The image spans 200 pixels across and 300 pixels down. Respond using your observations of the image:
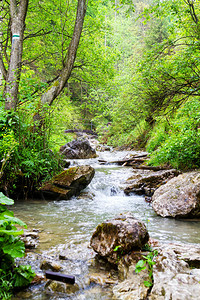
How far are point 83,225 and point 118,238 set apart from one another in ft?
6.13

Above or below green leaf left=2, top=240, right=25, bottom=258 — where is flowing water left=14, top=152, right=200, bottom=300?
below

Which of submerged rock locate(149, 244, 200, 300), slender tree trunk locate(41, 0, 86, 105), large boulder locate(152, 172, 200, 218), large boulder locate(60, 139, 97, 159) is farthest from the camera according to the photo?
large boulder locate(60, 139, 97, 159)

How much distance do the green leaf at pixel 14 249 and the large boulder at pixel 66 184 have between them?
437 centimetres

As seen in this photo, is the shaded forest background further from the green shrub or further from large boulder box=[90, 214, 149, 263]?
large boulder box=[90, 214, 149, 263]

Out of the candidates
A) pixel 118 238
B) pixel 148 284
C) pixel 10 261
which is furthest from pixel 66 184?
pixel 148 284

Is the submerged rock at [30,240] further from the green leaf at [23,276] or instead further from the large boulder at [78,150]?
the large boulder at [78,150]

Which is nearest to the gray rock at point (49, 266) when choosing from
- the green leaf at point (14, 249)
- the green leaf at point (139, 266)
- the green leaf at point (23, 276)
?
the green leaf at point (23, 276)

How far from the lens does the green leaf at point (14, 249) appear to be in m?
1.80

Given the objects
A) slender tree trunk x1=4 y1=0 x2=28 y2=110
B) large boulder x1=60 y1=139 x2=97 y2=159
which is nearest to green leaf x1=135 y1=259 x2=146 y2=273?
slender tree trunk x1=4 y1=0 x2=28 y2=110

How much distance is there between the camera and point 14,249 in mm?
1857

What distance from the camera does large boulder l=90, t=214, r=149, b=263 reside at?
Answer: 2.55m

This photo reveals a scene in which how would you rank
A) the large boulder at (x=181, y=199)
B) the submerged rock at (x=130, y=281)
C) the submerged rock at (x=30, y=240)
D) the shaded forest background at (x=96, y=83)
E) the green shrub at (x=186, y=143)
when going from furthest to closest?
the green shrub at (x=186, y=143) < the shaded forest background at (x=96, y=83) < the large boulder at (x=181, y=199) < the submerged rock at (x=30, y=240) < the submerged rock at (x=130, y=281)

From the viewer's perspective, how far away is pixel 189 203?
4844 millimetres

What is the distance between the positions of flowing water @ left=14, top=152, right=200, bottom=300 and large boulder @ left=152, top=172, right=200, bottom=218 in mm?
230
